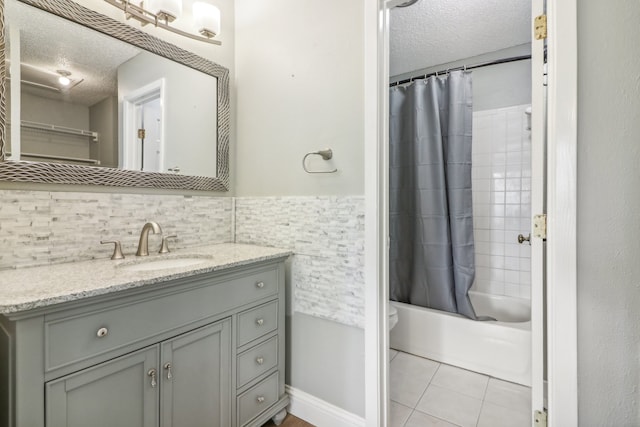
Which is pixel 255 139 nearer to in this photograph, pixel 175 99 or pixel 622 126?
pixel 175 99

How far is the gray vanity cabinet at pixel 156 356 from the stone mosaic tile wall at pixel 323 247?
0.15 metres

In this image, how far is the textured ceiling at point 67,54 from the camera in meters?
1.17

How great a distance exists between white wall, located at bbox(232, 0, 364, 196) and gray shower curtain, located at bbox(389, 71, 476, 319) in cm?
108

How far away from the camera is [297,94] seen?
1.63 m

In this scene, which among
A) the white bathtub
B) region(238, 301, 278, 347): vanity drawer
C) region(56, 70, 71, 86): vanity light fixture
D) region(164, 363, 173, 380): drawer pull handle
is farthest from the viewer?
the white bathtub

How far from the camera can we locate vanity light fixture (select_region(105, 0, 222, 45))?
1381 mm

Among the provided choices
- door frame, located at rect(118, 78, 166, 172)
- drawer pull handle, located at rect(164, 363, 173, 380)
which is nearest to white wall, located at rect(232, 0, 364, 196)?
door frame, located at rect(118, 78, 166, 172)

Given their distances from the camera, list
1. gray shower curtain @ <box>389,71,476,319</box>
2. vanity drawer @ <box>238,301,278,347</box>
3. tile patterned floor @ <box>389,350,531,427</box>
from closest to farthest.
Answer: vanity drawer @ <box>238,301,278,347</box> → tile patterned floor @ <box>389,350,531,427</box> → gray shower curtain @ <box>389,71,476,319</box>

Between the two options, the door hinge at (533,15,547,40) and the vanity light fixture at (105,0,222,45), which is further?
the vanity light fixture at (105,0,222,45)

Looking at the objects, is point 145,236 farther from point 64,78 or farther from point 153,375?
point 64,78

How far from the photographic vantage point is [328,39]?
1.51 meters

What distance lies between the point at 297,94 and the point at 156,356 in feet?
4.55

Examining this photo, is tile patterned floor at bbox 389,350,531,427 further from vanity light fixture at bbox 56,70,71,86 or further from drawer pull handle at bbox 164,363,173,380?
vanity light fixture at bbox 56,70,71,86

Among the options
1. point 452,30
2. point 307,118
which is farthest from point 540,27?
point 452,30
